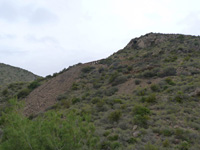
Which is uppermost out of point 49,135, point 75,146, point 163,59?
point 163,59

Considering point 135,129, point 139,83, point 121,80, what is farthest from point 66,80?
point 135,129

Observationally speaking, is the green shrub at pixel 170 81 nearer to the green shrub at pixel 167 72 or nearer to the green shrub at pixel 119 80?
the green shrub at pixel 167 72

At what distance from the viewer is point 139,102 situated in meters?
12.9

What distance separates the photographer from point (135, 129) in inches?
352

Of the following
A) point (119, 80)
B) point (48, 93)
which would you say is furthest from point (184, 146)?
point (48, 93)

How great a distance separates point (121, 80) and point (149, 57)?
944 centimetres

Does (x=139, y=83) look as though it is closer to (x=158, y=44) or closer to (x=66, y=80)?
(x=66, y=80)

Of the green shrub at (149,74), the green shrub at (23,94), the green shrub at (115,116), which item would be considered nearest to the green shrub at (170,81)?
the green shrub at (149,74)

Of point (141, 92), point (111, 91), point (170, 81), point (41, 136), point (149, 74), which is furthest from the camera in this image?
point (149, 74)

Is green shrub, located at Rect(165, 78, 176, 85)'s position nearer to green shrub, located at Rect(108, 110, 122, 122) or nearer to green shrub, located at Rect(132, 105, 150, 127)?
green shrub, located at Rect(132, 105, 150, 127)

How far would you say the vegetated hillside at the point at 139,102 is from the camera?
784 centimetres

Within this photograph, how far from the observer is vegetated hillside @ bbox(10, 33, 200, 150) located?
309 inches

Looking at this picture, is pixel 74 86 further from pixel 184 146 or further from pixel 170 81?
pixel 184 146

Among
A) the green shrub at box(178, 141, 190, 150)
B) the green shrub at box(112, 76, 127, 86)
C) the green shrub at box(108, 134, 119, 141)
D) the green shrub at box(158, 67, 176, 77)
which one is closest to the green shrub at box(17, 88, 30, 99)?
the green shrub at box(112, 76, 127, 86)
